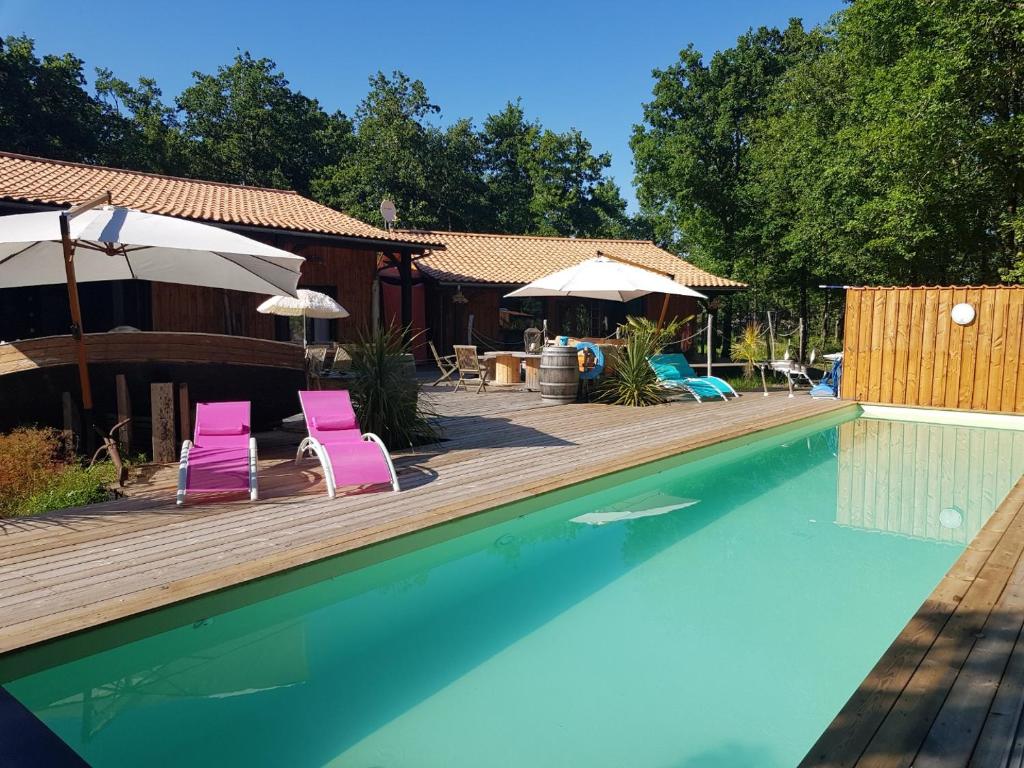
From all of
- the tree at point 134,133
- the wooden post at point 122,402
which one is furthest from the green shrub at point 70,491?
the tree at point 134,133

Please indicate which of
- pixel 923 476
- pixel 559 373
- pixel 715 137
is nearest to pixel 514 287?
pixel 559 373

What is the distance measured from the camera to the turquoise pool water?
2.99 m

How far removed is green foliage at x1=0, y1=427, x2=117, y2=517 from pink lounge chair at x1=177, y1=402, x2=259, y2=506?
0.69m

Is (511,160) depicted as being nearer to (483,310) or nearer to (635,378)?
(483,310)

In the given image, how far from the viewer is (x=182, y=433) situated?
6.89 m

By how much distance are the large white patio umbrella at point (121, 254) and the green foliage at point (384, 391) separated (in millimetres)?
1103

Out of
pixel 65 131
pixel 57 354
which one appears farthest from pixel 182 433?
pixel 65 131

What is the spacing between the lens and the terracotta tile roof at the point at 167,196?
441 inches

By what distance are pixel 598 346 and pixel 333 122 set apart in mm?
30764

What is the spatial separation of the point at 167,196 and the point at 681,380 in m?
10.9

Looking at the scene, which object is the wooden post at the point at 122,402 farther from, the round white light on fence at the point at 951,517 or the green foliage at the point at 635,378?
the round white light on fence at the point at 951,517

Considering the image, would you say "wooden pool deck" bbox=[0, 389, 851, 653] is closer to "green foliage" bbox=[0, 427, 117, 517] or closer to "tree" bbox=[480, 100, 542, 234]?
"green foliage" bbox=[0, 427, 117, 517]

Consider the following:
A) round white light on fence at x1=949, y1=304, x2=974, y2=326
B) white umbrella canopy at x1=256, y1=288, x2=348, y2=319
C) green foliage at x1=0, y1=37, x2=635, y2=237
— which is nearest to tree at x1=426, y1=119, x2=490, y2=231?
green foliage at x1=0, y1=37, x2=635, y2=237

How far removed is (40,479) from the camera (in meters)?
5.43
